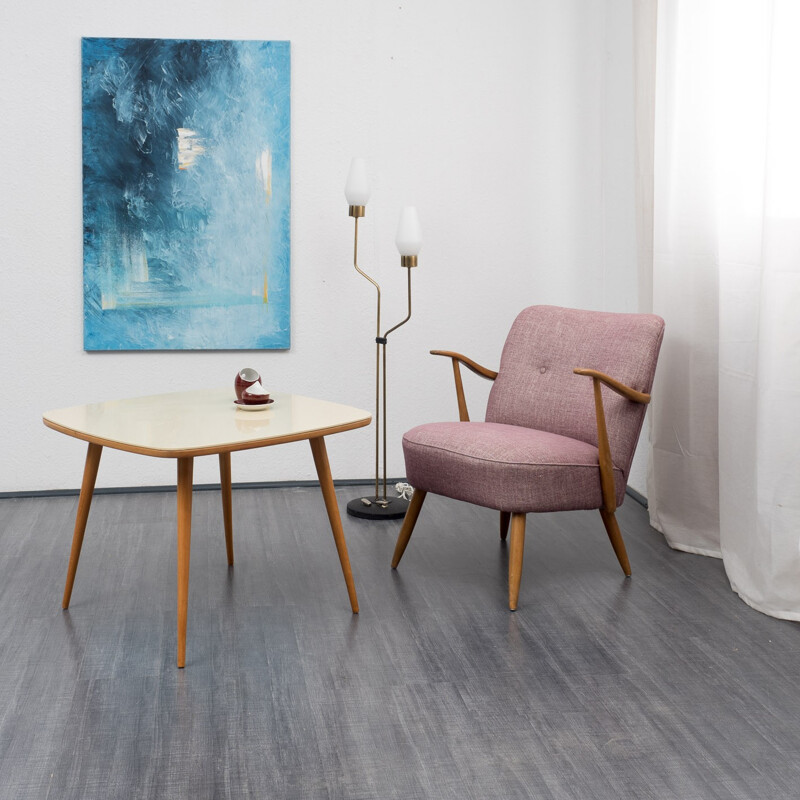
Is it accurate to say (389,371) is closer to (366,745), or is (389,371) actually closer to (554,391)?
(554,391)

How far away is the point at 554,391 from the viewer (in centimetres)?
307

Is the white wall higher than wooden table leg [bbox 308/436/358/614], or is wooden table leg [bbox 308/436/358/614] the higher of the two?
the white wall

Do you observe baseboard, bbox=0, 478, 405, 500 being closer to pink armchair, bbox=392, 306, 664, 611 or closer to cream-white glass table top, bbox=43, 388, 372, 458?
pink armchair, bbox=392, 306, 664, 611

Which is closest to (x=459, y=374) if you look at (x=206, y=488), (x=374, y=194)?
(x=374, y=194)

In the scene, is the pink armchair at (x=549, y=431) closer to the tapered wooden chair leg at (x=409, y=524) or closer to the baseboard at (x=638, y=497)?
the tapered wooden chair leg at (x=409, y=524)

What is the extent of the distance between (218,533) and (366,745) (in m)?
1.58

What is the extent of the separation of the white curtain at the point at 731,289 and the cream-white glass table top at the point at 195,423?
111 centimetres

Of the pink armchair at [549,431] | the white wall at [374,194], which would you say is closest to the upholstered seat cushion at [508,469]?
the pink armchair at [549,431]

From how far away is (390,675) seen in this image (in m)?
2.19

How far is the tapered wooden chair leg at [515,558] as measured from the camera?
261 cm

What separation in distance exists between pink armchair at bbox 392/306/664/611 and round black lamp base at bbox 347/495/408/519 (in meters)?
0.49

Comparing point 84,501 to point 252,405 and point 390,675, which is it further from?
point 390,675

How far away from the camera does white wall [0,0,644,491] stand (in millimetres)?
3740

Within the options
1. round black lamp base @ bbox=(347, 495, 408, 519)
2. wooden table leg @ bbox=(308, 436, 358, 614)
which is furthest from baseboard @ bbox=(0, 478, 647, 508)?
wooden table leg @ bbox=(308, 436, 358, 614)
